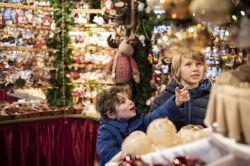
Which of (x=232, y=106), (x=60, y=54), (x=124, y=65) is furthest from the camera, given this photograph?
(x=60, y=54)

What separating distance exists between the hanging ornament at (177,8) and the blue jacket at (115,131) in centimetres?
114

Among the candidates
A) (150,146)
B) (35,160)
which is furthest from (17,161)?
(150,146)

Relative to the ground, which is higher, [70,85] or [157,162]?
[157,162]

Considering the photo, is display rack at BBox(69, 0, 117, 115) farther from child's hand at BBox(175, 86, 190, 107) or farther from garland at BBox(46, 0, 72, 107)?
child's hand at BBox(175, 86, 190, 107)

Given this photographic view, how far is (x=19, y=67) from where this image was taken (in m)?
5.72

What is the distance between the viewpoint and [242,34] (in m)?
1.16

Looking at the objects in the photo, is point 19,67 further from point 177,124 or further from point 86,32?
point 177,124

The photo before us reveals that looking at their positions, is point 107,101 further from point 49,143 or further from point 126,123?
point 49,143

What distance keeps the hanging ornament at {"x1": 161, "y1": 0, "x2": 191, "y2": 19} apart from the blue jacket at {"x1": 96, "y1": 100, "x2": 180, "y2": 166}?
1.14m

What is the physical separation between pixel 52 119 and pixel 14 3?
5.07 ft

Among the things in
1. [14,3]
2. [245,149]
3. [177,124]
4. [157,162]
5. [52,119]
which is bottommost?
[52,119]

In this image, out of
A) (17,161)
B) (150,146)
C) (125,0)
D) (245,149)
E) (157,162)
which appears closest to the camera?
(245,149)

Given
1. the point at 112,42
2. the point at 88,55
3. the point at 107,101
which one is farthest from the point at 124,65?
the point at 107,101

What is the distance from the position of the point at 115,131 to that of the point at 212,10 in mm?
1346
